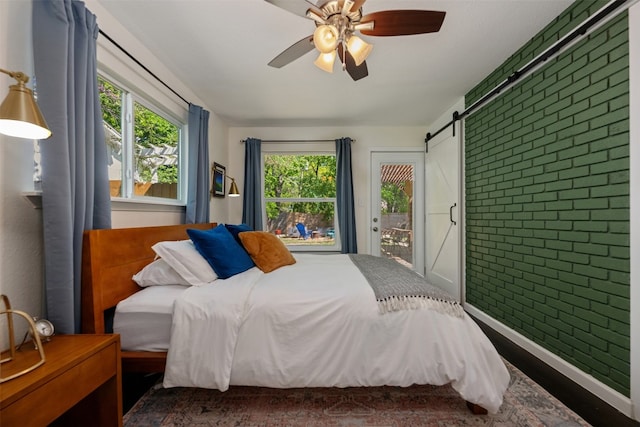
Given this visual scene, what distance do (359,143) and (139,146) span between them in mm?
2878

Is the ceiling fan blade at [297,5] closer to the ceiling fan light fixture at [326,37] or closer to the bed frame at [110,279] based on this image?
the ceiling fan light fixture at [326,37]

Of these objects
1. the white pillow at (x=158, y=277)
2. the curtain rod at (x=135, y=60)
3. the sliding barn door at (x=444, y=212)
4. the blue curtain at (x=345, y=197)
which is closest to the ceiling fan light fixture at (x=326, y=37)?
the curtain rod at (x=135, y=60)

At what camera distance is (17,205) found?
1.25m

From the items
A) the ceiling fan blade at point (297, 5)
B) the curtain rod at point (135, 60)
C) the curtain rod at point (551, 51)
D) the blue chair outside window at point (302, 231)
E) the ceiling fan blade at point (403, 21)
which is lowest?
the blue chair outside window at point (302, 231)

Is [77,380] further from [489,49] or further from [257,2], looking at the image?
[489,49]

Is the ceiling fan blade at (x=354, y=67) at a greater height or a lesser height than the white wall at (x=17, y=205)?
greater

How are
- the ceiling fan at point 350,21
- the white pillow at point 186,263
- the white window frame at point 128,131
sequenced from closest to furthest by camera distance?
the ceiling fan at point 350,21 < the white pillow at point 186,263 < the white window frame at point 128,131

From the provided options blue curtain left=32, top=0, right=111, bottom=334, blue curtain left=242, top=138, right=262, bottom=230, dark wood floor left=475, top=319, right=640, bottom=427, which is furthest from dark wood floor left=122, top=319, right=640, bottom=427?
blue curtain left=242, top=138, right=262, bottom=230

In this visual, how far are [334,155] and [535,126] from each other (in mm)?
2520

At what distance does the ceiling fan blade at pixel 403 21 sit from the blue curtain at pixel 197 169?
2.02 meters

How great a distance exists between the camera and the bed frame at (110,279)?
137 centimetres

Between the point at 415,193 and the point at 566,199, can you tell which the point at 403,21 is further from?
the point at 415,193

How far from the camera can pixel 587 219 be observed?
163 cm

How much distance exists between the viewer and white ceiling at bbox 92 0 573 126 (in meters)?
1.73
